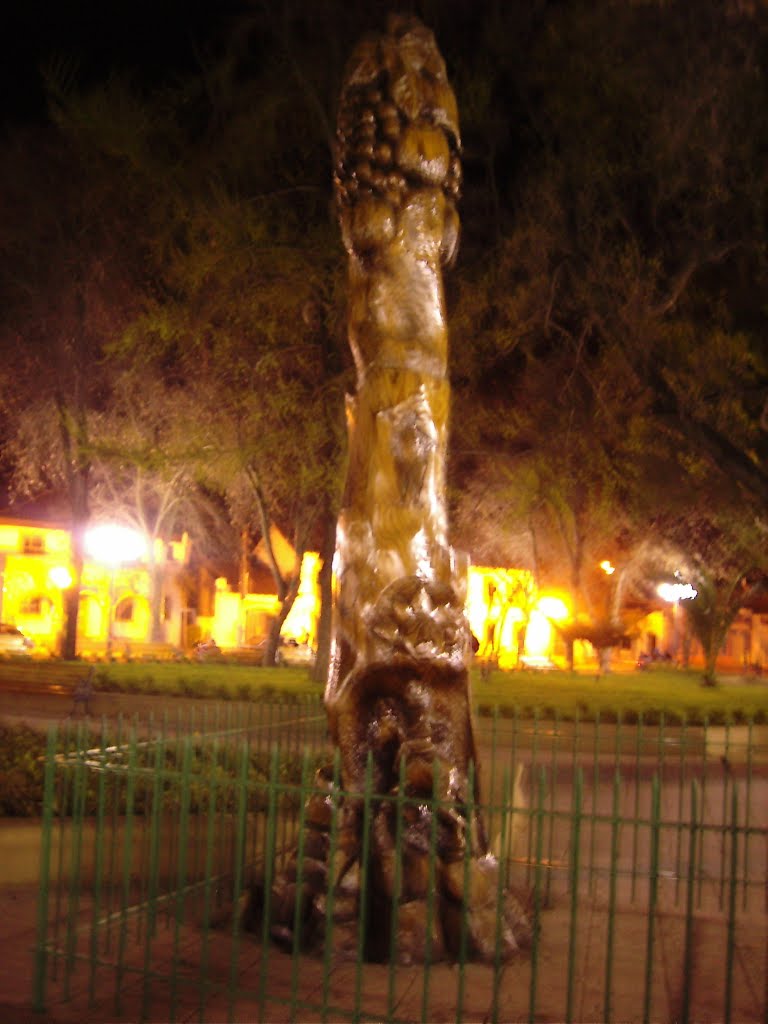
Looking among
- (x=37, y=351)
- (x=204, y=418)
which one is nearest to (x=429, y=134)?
(x=204, y=418)

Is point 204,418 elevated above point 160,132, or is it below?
below

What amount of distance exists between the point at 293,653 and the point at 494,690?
23.1 meters

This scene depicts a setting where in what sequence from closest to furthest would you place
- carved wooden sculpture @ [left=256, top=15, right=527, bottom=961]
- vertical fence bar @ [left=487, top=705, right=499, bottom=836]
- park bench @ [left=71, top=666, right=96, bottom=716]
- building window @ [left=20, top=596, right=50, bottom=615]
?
vertical fence bar @ [left=487, top=705, right=499, bottom=836] < carved wooden sculpture @ [left=256, top=15, right=527, bottom=961] < park bench @ [left=71, top=666, right=96, bottom=716] < building window @ [left=20, top=596, right=50, bottom=615]

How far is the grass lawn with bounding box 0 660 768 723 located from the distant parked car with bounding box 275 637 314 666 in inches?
399

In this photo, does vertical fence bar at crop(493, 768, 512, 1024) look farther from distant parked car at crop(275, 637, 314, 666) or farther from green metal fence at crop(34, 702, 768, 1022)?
distant parked car at crop(275, 637, 314, 666)

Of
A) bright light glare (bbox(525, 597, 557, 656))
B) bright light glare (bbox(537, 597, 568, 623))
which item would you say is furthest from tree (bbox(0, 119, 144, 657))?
bright light glare (bbox(525, 597, 557, 656))

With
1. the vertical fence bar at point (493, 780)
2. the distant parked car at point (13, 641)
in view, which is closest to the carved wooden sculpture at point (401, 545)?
the vertical fence bar at point (493, 780)

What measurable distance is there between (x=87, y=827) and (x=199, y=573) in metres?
52.1

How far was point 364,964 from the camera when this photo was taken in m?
6.59

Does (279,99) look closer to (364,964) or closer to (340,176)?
(340,176)

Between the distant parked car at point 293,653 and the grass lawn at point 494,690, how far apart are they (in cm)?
1014

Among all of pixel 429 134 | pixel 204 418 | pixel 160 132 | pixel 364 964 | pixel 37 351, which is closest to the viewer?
pixel 364 964

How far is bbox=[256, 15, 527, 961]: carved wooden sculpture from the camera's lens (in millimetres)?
6750

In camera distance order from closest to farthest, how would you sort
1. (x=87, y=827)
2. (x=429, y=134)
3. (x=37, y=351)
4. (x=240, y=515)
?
(x=429, y=134) < (x=87, y=827) < (x=37, y=351) < (x=240, y=515)
